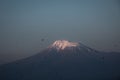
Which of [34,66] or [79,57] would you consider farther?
[79,57]

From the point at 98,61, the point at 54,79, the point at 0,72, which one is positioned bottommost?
the point at 0,72

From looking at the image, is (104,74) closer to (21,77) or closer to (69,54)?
(69,54)

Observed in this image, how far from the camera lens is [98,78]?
25.6ft

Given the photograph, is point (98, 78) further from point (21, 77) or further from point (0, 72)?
point (0, 72)

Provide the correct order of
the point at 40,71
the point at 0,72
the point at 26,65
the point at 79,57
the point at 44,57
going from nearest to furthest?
the point at 0,72
the point at 26,65
the point at 40,71
the point at 44,57
the point at 79,57

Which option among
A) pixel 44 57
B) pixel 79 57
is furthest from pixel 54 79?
pixel 79 57

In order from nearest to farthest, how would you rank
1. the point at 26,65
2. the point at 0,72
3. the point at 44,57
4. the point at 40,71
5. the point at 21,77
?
the point at 0,72 < the point at 21,77 < the point at 26,65 < the point at 40,71 < the point at 44,57

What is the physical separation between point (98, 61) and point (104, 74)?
3.97 ft

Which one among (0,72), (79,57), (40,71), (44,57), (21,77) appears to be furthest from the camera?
(79,57)

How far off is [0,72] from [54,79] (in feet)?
12.0

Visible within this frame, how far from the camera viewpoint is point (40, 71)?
829 centimetres

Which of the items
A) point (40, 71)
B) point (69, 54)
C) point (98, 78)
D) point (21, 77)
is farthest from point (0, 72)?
point (69, 54)

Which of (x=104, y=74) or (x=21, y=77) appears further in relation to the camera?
(x=104, y=74)

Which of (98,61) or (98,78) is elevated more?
(98,61)
